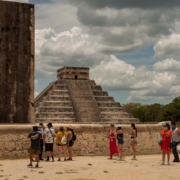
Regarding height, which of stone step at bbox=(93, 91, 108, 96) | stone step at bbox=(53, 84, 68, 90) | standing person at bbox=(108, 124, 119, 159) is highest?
stone step at bbox=(53, 84, 68, 90)

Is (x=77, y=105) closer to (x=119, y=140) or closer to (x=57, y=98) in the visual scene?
(x=57, y=98)

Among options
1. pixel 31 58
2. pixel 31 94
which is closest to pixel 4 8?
pixel 31 58

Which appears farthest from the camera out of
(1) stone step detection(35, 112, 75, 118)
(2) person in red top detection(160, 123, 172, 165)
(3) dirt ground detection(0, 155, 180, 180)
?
(1) stone step detection(35, 112, 75, 118)

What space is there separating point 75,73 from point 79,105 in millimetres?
11492

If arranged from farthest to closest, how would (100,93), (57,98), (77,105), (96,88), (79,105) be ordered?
(96,88) → (100,93) → (79,105) → (77,105) → (57,98)

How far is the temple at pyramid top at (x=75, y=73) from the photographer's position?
73.9 metres

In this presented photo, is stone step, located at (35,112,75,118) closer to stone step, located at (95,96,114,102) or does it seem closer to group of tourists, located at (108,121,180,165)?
stone step, located at (95,96,114,102)

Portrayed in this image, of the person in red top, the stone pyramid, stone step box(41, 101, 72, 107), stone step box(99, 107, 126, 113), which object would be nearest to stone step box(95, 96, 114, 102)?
the stone pyramid

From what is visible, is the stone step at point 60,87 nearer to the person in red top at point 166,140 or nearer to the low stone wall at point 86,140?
the low stone wall at point 86,140

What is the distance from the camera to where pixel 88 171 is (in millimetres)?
10062

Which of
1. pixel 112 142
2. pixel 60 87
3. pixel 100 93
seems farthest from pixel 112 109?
pixel 112 142

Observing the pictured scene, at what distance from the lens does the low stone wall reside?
13.1 meters

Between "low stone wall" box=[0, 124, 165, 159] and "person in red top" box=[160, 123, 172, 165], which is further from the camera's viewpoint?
"low stone wall" box=[0, 124, 165, 159]

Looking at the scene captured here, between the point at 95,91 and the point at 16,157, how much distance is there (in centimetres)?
5475
